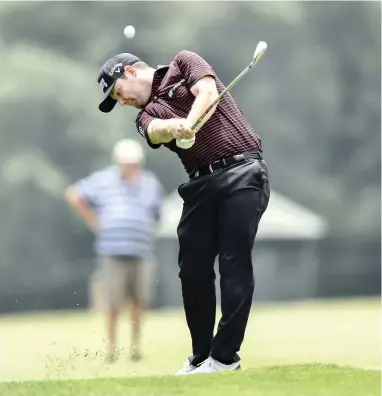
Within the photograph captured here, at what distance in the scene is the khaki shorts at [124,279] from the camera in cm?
550

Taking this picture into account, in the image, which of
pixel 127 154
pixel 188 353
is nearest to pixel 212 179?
pixel 127 154

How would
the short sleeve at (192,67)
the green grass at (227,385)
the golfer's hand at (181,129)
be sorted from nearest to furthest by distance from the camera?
1. the green grass at (227,385)
2. the golfer's hand at (181,129)
3. the short sleeve at (192,67)

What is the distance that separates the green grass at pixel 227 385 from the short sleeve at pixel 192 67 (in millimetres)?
961

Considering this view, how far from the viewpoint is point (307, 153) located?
39.1ft

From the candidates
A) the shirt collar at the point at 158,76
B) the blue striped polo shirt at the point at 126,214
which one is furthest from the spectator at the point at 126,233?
the shirt collar at the point at 158,76

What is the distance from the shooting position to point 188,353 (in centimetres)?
605

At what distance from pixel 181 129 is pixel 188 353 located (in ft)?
9.83

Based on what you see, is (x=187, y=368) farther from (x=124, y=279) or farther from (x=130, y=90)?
(x=124, y=279)

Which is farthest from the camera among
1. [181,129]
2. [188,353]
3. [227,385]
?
[188,353]

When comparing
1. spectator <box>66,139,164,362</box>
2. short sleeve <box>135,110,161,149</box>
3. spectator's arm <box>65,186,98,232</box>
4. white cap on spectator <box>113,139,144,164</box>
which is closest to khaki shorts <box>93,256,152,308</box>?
spectator <box>66,139,164,362</box>

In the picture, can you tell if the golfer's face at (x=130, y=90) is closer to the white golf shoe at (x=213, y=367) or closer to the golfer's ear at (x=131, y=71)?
the golfer's ear at (x=131, y=71)

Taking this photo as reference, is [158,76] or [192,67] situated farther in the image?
[158,76]

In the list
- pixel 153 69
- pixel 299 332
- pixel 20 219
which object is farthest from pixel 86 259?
pixel 153 69

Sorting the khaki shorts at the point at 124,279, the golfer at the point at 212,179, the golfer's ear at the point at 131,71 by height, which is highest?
the golfer's ear at the point at 131,71
